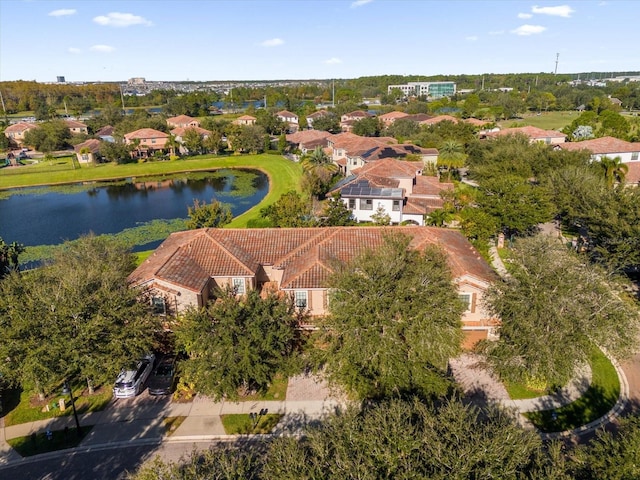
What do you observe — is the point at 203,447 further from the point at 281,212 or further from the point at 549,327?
the point at 281,212

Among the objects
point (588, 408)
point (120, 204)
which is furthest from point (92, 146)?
point (588, 408)

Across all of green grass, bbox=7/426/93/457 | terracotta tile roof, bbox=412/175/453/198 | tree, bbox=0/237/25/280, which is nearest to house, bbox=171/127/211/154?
terracotta tile roof, bbox=412/175/453/198

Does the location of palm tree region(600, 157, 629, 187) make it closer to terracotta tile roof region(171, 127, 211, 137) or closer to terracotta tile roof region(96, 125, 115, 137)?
terracotta tile roof region(171, 127, 211, 137)

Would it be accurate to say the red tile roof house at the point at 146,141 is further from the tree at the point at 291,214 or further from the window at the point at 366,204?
the window at the point at 366,204

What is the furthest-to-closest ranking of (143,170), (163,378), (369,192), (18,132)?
(18,132) → (143,170) → (369,192) → (163,378)

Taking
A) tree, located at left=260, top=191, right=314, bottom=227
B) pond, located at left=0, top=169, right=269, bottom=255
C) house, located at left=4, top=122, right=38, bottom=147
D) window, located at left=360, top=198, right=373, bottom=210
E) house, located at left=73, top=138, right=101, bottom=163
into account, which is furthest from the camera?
house, located at left=4, top=122, right=38, bottom=147

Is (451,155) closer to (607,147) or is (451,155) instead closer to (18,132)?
(607,147)

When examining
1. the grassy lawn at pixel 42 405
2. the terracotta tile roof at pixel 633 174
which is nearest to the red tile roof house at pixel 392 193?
the terracotta tile roof at pixel 633 174
